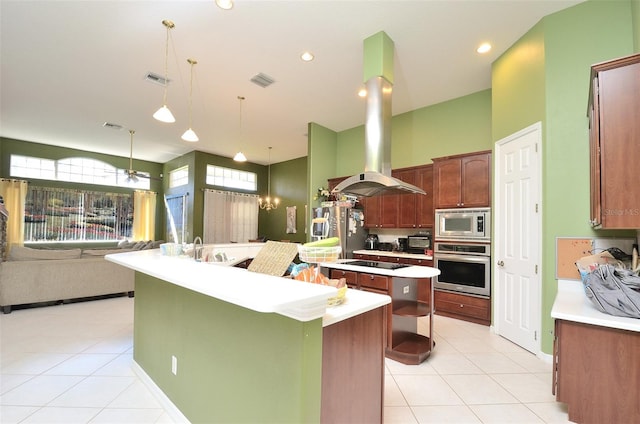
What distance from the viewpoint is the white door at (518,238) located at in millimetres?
2836

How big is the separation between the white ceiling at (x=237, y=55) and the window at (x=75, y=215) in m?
2.00

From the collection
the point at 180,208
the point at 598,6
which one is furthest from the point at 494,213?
the point at 180,208

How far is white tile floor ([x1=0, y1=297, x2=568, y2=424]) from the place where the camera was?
1900mm

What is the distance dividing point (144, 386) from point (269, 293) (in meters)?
2.03

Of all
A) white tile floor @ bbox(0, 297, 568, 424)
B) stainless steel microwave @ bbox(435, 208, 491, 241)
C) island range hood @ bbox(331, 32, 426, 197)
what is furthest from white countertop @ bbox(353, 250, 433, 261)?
island range hood @ bbox(331, 32, 426, 197)

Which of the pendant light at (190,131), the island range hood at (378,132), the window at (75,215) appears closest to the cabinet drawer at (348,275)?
the island range hood at (378,132)

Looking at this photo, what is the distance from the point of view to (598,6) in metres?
2.54

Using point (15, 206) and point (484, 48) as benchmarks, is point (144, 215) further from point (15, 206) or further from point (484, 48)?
point (484, 48)

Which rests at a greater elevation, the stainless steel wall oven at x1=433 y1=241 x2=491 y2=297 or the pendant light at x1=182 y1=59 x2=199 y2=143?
the pendant light at x1=182 y1=59 x2=199 y2=143

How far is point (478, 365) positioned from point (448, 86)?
3.59 meters

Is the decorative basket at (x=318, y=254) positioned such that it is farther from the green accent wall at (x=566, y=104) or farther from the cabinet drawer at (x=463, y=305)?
the cabinet drawer at (x=463, y=305)

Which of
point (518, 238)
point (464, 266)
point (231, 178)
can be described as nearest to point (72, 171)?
point (231, 178)

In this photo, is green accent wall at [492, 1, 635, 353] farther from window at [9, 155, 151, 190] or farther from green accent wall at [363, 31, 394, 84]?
window at [9, 155, 151, 190]

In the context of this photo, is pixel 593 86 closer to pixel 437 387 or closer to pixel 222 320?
pixel 437 387
